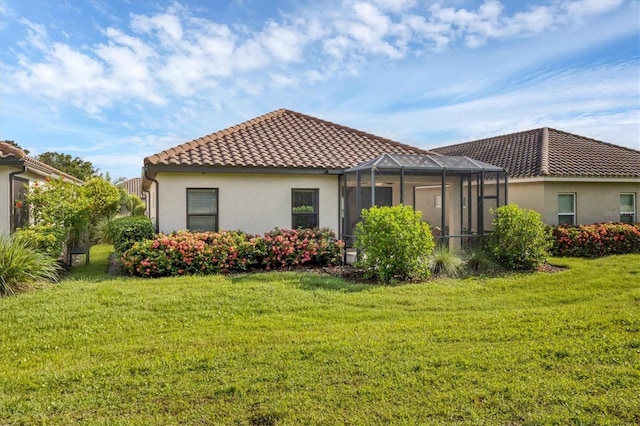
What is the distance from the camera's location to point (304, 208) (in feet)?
44.0

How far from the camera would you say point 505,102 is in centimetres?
1560

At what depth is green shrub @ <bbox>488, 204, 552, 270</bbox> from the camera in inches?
434

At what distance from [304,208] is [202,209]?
10.1ft

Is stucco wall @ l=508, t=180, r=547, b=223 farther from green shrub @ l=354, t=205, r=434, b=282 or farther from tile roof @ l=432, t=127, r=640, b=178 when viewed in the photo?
green shrub @ l=354, t=205, r=434, b=282

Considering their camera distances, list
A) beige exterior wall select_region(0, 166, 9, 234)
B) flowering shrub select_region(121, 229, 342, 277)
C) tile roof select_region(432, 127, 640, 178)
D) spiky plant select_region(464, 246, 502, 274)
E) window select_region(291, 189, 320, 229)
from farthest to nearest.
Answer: tile roof select_region(432, 127, 640, 178), window select_region(291, 189, 320, 229), beige exterior wall select_region(0, 166, 9, 234), spiky plant select_region(464, 246, 502, 274), flowering shrub select_region(121, 229, 342, 277)

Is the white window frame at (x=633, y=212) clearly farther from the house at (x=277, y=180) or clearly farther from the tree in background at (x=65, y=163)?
the tree in background at (x=65, y=163)

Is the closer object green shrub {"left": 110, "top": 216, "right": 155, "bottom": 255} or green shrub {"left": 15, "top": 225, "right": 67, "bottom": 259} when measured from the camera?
green shrub {"left": 15, "top": 225, "right": 67, "bottom": 259}

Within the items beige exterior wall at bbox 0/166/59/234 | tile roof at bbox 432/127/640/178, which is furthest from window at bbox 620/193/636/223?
beige exterior wall at bbox 0/166/59/234

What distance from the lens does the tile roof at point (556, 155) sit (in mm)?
16703

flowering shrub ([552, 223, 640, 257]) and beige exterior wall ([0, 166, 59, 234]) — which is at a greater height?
beige exterior wall ([0, 166, 59, 234])

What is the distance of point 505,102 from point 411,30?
509 centimetres

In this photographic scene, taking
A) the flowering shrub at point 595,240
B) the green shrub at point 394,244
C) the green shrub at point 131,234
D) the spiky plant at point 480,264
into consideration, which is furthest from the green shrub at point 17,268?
the flowering shrub at point 595,240

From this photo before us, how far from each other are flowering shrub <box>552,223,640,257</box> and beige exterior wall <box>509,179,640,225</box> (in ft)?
5.38

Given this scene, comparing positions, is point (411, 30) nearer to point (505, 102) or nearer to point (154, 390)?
point (505, 102)
